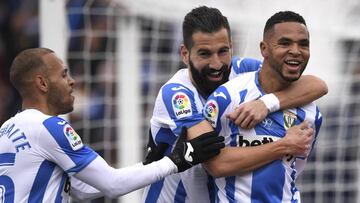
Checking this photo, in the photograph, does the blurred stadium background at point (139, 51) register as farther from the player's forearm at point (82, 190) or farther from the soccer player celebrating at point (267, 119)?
the soccer player celebrating at point (267, 119)

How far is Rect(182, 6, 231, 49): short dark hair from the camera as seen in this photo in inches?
165

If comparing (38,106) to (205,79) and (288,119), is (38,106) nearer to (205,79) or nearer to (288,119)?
(205,79)

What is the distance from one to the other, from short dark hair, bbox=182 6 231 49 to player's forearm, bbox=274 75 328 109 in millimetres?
412

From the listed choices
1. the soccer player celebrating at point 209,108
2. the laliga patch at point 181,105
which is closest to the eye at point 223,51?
the soccer player celebrating at point 209,108

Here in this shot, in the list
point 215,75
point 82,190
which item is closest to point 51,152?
point 82,190

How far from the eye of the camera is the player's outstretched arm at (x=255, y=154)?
154 inches

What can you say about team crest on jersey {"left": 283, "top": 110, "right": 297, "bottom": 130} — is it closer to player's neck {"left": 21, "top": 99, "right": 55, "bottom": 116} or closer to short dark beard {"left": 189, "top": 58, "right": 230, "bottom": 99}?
short dark beard {"left": 189, "top": 58, "right": 230, "bottom": 99}

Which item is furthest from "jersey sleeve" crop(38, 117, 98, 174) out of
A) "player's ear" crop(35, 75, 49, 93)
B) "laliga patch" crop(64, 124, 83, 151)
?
"player's ear" crop(35, 75, 49, 93)

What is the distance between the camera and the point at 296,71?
3963 millimetres

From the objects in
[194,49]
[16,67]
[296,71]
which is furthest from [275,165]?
[16,67]

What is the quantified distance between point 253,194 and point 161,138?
625mm

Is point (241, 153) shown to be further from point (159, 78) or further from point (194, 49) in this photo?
point (159, 78)

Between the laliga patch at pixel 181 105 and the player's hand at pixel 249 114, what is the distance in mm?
211

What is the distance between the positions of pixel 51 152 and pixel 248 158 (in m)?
0.87
